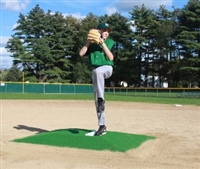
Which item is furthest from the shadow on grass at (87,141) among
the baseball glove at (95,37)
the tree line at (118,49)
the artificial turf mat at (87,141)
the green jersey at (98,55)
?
the tree line at (118,49)

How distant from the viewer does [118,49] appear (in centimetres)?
6556

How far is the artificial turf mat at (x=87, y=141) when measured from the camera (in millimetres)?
6336

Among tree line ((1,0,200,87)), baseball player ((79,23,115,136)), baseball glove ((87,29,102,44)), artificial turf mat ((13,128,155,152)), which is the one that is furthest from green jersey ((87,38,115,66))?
tree line ((1,0,200,87))

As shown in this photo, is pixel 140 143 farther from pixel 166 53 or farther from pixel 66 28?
pixel 66 28

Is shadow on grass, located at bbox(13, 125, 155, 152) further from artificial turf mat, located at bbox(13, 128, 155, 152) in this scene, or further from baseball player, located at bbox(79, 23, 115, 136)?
baseball player, located at bbox(79, 23, 115, 136)

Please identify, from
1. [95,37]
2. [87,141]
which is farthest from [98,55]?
[87,141]

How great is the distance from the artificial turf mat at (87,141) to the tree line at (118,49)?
178 feet

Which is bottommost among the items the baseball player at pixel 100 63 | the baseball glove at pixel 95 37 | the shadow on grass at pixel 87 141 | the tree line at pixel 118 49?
the shadow on grass at pixel 87 141

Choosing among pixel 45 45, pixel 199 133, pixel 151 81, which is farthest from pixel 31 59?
pixel 199 133

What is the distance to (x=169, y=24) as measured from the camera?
6562cm

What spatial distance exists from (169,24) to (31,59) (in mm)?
27499

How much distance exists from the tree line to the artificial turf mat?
2132 inches

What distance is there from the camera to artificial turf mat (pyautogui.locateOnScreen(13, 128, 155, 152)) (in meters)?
6.34

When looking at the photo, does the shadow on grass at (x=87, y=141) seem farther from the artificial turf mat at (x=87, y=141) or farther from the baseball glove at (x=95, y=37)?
the baseball glove at (x=95, y=37)
